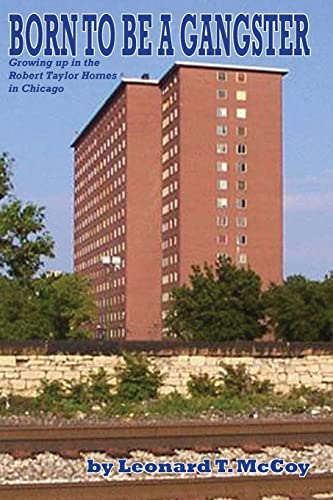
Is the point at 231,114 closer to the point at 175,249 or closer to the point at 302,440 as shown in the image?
the point at 175,249

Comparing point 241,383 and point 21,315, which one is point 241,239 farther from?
point 241,383

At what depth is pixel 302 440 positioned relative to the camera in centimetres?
1501

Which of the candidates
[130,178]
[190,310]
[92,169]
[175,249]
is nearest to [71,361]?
[190,310]

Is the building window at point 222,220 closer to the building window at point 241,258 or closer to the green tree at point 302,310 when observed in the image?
the building window at point 241,258

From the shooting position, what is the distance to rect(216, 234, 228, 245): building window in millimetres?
135625

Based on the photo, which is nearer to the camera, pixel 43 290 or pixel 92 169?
pixel 43 290

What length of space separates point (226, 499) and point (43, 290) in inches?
1398

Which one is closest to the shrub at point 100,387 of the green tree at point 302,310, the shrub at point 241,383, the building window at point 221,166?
the shrub at point 241,383

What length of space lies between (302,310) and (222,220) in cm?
6354

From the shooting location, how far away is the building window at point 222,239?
445 feet

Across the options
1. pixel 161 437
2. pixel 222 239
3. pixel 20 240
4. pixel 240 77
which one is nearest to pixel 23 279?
pixel 20 240

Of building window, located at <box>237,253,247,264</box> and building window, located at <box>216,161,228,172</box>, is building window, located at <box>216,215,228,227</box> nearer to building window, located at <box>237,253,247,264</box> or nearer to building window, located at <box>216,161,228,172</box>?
building window, located at <box>237,253,247,264</box>

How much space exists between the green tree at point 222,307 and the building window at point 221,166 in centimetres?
5716

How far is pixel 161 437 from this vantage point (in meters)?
14.8
